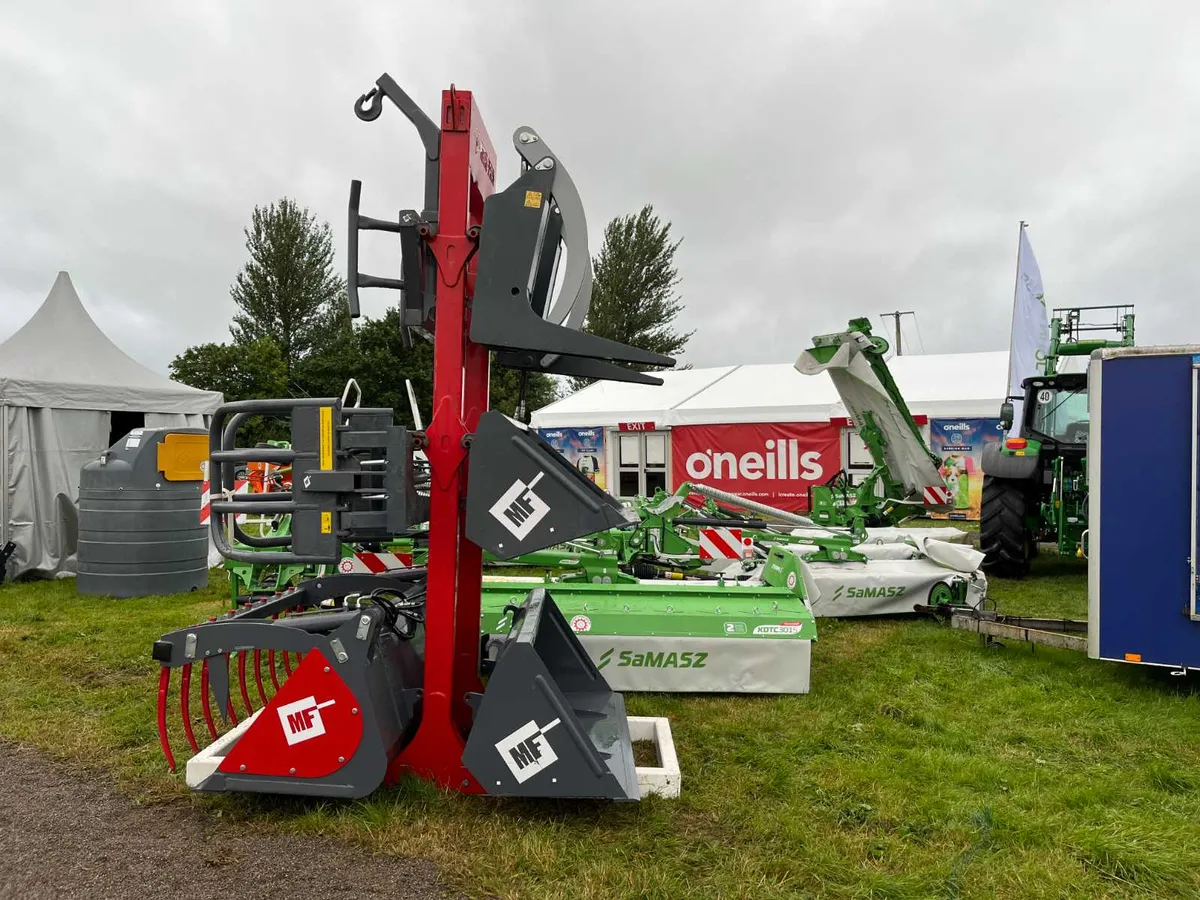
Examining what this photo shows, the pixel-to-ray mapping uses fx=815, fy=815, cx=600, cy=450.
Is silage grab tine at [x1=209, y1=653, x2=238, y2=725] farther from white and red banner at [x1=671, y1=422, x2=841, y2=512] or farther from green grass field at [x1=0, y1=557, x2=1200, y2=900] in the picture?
white and red banner at [x1=671, y1=422, x2=841, y2=512]

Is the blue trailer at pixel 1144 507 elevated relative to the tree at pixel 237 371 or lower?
lower

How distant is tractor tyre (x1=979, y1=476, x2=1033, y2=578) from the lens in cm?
892

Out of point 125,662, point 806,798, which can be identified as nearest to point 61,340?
point 125,662

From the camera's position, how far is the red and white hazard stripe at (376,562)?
6.26 m

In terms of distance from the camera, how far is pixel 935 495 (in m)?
8.98

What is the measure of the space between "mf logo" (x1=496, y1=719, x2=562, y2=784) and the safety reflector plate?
55 cm

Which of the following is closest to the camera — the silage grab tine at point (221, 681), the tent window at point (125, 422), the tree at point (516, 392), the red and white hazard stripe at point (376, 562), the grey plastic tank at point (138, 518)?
the silage grab tine at point (221, 681)

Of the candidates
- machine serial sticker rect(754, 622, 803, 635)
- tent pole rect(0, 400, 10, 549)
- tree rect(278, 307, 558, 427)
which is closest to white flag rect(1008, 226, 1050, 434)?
machine serial sticker rect(754, 622, 803, 635)

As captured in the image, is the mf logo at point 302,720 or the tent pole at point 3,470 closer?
the mf logo at point 302,720

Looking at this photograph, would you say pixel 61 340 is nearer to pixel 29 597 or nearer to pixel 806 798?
pixel 29 597

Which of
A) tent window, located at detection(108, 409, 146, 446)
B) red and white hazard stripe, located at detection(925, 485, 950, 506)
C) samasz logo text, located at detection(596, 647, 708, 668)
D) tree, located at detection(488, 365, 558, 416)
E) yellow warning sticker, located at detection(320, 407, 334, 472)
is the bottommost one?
samasz logo text, located at detection(596, 647, 708, 668)

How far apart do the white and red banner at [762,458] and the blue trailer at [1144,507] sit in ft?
36.4

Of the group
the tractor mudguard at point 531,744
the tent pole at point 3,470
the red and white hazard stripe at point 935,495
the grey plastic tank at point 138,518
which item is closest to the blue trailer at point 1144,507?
the tractor mudguard at point 531,744

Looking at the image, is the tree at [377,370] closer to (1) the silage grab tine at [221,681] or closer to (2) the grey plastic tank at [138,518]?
(2) the grey plastic tank at [138,518]
